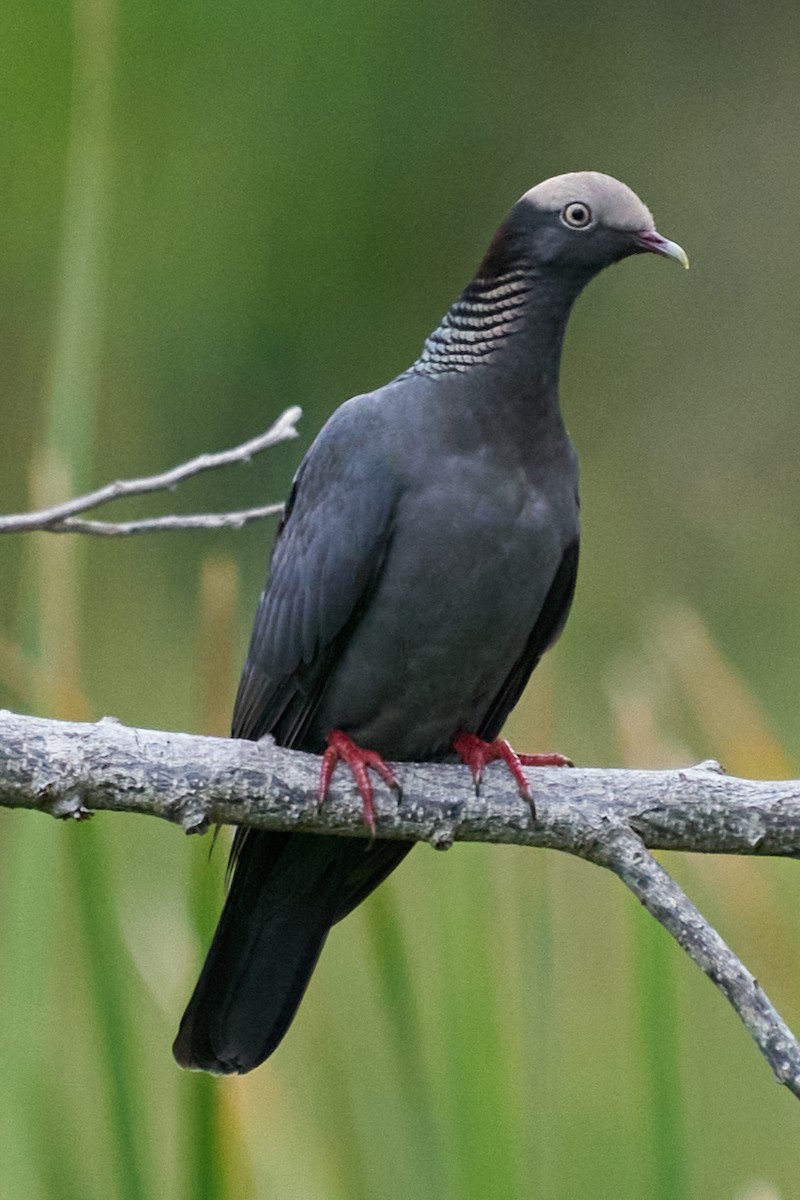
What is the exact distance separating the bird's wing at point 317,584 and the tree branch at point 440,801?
0.99 ft

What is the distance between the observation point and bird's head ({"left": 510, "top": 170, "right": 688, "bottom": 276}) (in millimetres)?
2498

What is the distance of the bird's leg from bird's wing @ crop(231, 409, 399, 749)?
0.24 meters

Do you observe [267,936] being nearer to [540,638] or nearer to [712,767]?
[540,638]

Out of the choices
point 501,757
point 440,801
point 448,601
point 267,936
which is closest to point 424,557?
point 448,601

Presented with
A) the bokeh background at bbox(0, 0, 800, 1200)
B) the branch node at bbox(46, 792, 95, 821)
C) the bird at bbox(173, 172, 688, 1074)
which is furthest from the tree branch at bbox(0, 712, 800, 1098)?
the bokeh background at bbox(0, 0, 800, 1200)

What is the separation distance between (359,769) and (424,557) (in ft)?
1.19

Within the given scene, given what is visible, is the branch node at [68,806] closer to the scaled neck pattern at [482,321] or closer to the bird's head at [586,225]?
the scaled neck pattern at [482,321]

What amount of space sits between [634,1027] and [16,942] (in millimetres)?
799

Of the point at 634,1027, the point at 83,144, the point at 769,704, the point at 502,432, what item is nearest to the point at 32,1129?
the point at 634,1027

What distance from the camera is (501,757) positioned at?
245cm

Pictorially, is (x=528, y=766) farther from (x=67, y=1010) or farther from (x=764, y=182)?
(x=764, y=182)

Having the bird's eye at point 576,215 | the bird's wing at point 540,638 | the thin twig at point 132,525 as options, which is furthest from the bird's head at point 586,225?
the thin twig at point 132,525

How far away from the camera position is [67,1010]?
390 centimetres

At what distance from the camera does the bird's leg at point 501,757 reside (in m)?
2.27
